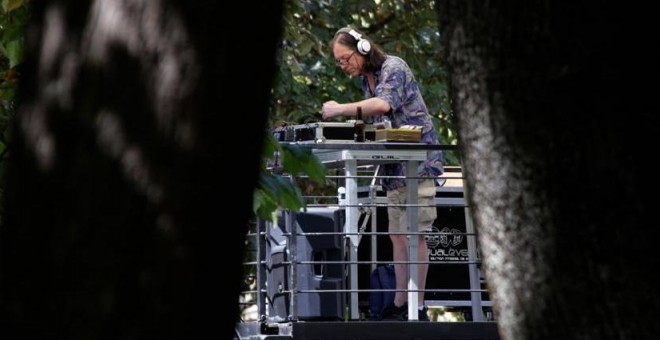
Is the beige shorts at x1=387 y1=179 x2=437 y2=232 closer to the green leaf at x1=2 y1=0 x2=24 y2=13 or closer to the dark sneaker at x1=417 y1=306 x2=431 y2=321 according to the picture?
the dark sneaker at x1=417 y1=306 x2=431 y2=321

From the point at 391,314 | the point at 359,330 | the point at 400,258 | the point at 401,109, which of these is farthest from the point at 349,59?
the point at 359,330

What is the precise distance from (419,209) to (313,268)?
2.34 ft

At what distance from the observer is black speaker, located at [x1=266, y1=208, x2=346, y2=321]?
8.94 metres

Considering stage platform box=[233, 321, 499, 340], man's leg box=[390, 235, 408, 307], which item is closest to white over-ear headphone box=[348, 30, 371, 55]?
man's leg box=[390, 235, 408, 307]

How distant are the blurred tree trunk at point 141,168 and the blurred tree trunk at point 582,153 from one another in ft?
3.22

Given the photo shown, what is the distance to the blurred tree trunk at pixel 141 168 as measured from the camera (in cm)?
215

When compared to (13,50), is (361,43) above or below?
above

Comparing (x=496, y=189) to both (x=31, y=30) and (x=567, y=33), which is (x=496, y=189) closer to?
(x=567, y=33)

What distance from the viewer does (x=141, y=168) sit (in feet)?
7.07

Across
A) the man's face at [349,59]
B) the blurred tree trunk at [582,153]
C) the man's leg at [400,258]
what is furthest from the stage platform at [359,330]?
the blurred tree trunk at [582,153]

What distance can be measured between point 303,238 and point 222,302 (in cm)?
684

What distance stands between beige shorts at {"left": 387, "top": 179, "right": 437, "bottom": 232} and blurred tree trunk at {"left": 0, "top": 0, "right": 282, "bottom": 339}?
680cm

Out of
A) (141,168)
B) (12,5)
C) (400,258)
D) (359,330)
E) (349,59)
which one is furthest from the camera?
(349,59)

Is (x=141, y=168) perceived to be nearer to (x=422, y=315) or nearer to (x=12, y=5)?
(x=12, y=5)
